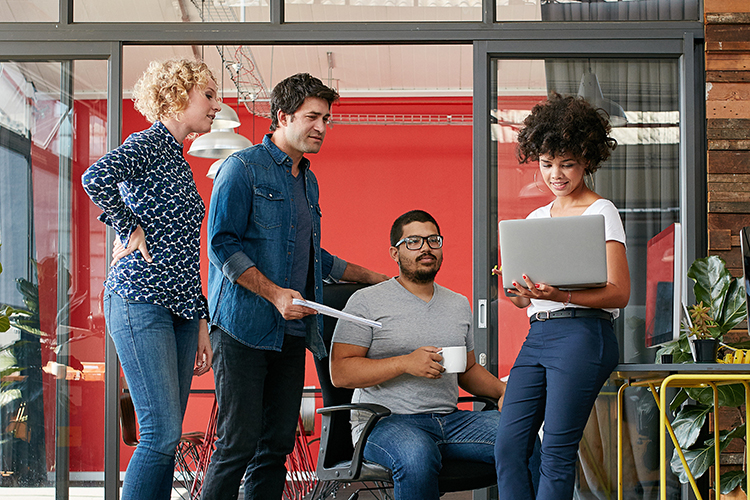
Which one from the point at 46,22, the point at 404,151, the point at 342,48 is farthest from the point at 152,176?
the point at 404,151

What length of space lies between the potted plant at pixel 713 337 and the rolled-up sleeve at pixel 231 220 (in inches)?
60.5

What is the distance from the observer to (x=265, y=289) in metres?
2.19

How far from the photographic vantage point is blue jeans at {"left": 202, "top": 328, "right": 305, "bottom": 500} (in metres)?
2.17

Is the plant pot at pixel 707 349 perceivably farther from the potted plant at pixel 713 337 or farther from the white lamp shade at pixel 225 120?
the white lamp shade at pixel 225 120

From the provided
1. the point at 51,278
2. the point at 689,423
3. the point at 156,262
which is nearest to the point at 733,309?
the point at 689,423

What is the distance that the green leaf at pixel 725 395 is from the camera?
242 cm

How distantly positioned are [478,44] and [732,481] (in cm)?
198

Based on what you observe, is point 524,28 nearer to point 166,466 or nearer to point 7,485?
point 166,466

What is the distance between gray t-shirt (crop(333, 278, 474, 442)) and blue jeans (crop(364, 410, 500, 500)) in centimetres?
5

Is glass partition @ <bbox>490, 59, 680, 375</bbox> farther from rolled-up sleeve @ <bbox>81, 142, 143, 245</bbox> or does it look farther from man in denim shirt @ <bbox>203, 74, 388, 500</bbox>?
rolled-up sleeve @ <bbox>81, 142, 143, 245</bbox>

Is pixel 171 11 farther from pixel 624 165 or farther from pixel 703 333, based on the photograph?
pixel 703 333

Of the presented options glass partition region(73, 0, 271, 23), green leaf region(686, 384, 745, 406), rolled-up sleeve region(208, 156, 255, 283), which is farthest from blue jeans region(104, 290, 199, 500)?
green leaf region(686, 384, 745, 406)

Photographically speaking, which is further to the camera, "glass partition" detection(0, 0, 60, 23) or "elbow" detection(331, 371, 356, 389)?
"glass partition" detection(0, 0, 60, 23)

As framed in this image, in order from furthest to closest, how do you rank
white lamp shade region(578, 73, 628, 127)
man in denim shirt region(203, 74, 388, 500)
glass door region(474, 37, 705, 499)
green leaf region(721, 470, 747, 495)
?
white lamp shade region(578, 73, 628, 127) < glass door region(474, 37, 705, 499) < green leaf region(721, 470, 747, 495) < man in denim shirt region(203, 74, 388, 500)
